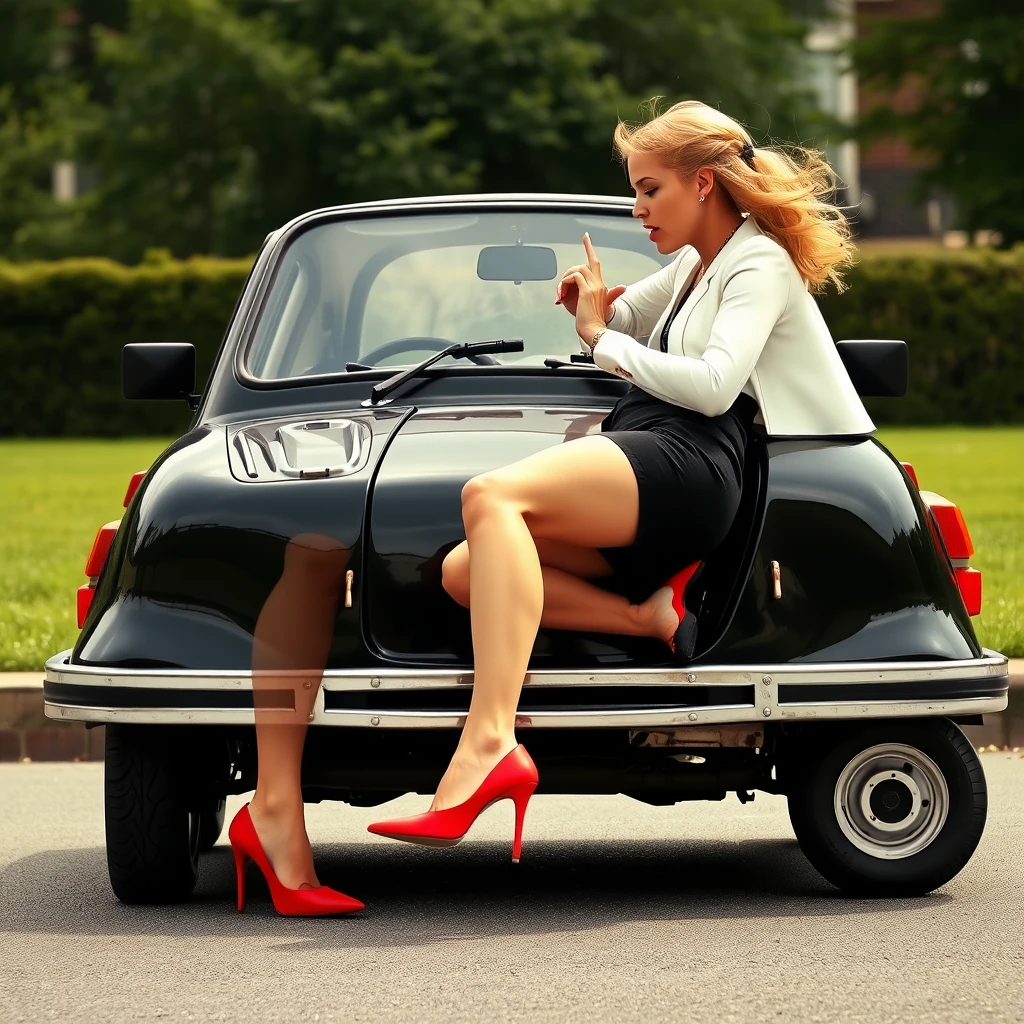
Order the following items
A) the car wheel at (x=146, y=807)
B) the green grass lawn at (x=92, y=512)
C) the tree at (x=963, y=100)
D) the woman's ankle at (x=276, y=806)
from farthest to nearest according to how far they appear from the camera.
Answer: the tree at (x=963, y=100) < the green grass lawn at (x=92, y=512) < the car wheel at (x=146, y=807) < the woman's ankle at (x=276, y=806)

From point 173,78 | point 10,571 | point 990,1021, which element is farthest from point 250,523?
point 173,78

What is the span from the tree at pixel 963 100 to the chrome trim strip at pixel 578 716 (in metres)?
34.8

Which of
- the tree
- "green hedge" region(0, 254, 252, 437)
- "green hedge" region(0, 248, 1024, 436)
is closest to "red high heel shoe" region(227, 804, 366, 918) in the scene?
"green hedge" region(0, 248, 1024, 436)

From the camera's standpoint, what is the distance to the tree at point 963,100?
38.7m

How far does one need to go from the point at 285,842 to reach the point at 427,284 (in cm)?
203

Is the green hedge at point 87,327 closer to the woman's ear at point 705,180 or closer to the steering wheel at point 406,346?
the steering wheel at point 406,346

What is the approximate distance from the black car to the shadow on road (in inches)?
6.4

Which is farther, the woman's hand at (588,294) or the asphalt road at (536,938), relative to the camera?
the woman's hand at (588,294)

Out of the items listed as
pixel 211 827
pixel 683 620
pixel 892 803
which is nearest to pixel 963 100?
pixel 211 827

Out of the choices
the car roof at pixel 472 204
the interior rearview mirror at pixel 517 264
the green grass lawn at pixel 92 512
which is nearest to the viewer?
the interior rearview mirror at pixel 517 264

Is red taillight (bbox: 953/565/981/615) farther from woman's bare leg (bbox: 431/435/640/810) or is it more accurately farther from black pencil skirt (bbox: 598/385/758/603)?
woman's bare leg (bbox: 431/435/640/810)

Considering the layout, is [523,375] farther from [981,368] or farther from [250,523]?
[981,368]

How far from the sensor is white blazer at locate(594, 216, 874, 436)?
4965mm

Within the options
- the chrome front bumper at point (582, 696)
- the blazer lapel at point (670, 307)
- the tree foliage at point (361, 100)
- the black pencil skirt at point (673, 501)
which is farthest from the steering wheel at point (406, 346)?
the tree foliage at point (361, 100)
